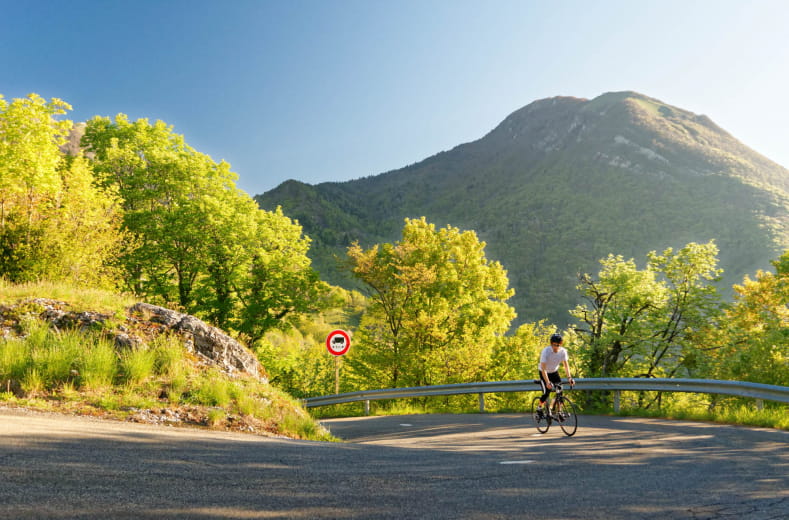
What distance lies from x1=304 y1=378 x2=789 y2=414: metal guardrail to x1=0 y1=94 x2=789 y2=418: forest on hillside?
2.05 meters

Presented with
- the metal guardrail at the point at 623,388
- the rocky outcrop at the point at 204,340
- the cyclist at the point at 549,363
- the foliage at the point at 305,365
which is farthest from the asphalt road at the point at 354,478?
the foliage at the point at 305,365

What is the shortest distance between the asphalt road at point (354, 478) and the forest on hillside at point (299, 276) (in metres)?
12.2

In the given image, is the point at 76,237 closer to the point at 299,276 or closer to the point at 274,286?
the point at 274,286

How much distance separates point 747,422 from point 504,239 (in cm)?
15969

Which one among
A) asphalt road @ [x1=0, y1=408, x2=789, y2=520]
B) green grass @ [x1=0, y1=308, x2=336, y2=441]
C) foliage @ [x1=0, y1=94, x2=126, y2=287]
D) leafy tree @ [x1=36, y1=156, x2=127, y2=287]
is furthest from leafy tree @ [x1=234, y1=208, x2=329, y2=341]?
asphalt road @ [x1=0, y1=408, x2=789, y2=520]

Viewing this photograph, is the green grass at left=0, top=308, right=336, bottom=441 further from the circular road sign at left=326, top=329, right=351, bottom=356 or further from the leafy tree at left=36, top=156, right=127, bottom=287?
the leafy tree at left=36, top=156, right=127, bottom=287

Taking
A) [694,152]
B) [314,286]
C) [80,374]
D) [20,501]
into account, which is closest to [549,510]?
[20,501]

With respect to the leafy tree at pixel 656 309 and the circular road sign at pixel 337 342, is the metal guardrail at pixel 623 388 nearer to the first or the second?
the circular road sign at pixel 337 342

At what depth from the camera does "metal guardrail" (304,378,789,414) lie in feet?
30.4

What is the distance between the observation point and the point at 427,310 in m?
28.5

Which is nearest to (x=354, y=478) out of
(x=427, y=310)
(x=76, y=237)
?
→ (x=76, y=237)

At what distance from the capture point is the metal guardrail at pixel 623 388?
30.4ft

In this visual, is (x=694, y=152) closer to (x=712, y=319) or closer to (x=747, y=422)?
(x=712, y=319)

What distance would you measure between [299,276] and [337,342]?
12.0 meters
